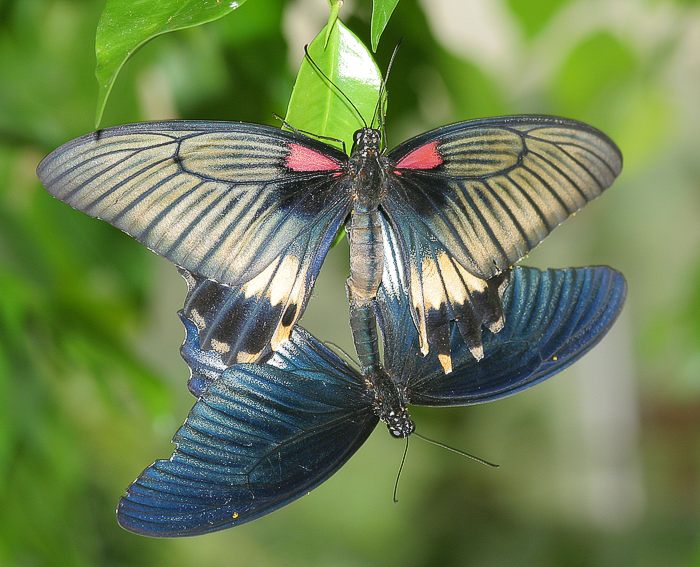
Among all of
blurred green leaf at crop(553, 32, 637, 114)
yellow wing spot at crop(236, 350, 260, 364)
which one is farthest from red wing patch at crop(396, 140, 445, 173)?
blurred green leaf at crop(553, 32, 637, 114)

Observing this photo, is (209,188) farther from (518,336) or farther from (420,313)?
(518,336)

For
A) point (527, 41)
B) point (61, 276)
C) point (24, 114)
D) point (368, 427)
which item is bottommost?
point (368, 427)

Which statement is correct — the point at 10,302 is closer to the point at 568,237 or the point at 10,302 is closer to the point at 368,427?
the point at 368,427

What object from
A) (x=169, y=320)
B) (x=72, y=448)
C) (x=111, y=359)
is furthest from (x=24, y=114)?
(x=169, y=320)

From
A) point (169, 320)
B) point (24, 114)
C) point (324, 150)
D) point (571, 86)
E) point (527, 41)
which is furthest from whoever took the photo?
point (169, 320)

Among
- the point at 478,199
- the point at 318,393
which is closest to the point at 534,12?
the point at 478,199

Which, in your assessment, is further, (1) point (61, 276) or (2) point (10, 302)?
(1) point (61, 276)

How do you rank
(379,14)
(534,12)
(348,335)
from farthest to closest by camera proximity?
1. (348,335)
2. (534,12)
3. (379,14)
